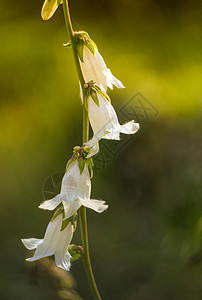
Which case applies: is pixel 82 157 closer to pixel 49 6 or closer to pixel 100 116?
pixel 100 116

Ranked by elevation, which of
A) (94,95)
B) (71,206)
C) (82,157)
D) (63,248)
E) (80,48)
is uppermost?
(80,48)

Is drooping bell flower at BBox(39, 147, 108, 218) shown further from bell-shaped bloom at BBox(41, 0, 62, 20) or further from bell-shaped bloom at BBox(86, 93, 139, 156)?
bell-shaped bloom at BBox(41, 0, 62, 20)

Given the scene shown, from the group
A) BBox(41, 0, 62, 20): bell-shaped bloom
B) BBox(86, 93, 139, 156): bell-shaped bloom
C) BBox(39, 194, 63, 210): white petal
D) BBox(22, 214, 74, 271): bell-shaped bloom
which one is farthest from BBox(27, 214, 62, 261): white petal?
BBox(41, 0, 62, 20): bell-shaped bloom

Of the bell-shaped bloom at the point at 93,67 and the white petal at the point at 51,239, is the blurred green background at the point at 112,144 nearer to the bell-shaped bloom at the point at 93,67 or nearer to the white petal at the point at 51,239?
the white petal at the point at 51,239

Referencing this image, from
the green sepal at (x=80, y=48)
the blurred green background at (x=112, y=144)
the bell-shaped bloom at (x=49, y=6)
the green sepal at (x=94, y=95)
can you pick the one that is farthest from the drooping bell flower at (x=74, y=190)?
the blurred green background at (x=112, y=144)

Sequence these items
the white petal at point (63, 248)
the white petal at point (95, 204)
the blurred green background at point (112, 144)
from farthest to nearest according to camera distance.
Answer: the blurred green background at point (112, 144), the white petal at point (63, 248), the white petal at point (95, 204)

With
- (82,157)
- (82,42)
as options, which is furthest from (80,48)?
(82,157)
